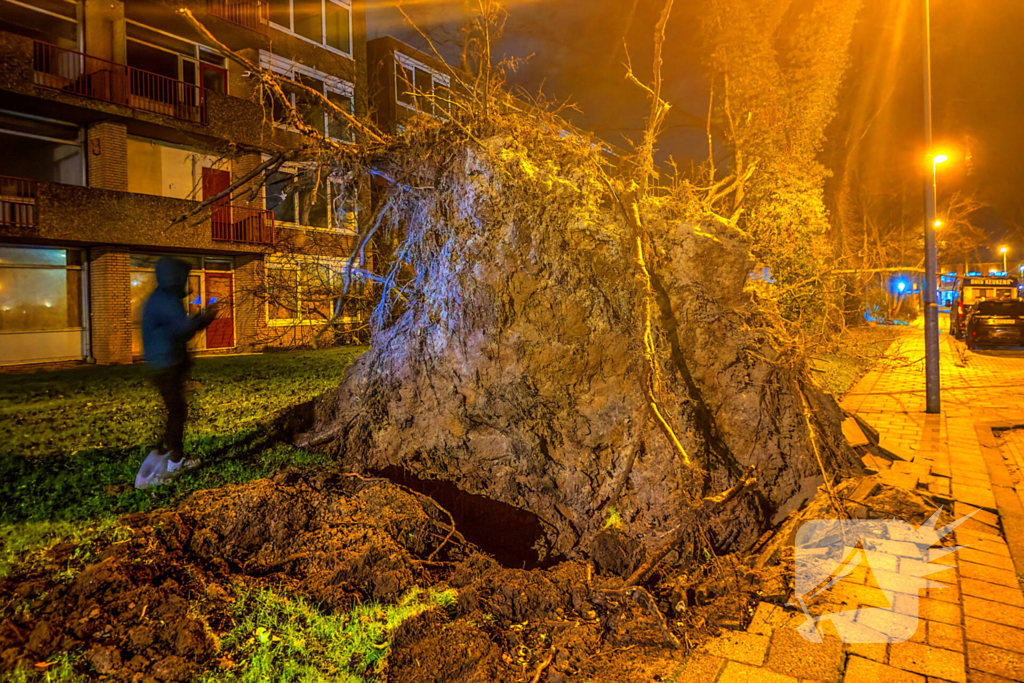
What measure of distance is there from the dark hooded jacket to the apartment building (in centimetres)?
811

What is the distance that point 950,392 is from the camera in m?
11.3

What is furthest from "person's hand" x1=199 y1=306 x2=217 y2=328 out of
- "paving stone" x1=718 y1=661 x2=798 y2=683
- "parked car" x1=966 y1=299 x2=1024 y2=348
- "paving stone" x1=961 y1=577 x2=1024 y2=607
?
"parked car" x1=966 y1=299 x2=1024 y2=348

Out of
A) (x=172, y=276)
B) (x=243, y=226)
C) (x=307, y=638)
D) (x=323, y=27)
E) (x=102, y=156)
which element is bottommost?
(x=307, y=638)

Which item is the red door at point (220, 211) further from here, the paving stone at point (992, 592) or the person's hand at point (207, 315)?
the paving stone at point (992, 592)

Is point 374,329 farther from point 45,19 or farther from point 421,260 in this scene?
point 45,19

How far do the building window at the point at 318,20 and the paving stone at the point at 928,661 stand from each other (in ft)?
76.6

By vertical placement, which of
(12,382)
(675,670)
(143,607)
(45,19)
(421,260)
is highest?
(45,19)

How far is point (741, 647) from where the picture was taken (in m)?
2.86

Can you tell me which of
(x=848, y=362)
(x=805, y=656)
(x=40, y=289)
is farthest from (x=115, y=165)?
(x=848, y=362)

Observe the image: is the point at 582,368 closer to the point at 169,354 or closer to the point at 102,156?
the point at 169,354

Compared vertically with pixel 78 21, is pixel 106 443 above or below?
below

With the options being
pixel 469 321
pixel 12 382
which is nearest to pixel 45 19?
pixel 12 382

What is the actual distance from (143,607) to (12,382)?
1221cm

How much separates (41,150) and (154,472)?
51.5 feet
